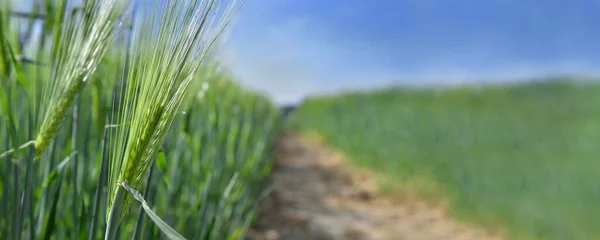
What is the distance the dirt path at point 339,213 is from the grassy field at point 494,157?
16 centimetres

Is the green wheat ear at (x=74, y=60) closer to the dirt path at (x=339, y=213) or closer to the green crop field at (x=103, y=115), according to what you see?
the green crop field at (x=103, y=115)

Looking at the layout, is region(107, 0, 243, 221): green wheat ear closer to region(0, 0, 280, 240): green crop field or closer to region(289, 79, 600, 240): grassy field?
region(0, 0, 280, 240): green crop field

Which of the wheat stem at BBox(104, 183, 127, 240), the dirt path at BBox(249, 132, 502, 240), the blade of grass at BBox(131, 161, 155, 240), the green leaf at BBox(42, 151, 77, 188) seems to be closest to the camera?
the wheat stem at BBox(104, 183, 127, 240)

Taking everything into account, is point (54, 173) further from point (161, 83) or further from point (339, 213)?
point (339, 213)

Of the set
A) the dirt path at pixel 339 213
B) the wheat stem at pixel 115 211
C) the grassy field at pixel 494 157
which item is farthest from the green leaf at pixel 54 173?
the grassy field at pixel 494 157

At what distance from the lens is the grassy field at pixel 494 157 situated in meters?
3.75

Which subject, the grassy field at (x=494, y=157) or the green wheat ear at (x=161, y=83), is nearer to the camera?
the green wheat ear at (x=161, y=83)

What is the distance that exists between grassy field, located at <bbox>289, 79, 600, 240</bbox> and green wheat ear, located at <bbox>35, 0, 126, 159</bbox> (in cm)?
294

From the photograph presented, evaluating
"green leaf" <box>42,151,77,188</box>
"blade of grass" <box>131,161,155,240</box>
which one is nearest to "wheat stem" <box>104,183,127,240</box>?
"blade of grass" <box>131,161,155,240</box>

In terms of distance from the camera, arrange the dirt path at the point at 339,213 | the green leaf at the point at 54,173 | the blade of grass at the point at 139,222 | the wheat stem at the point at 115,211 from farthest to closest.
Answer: the dirt path at the point at 339,213, the green leaf at the point at 54,173, the blade of grass at the point at 139,222, the wheat stem at the point at 115,211

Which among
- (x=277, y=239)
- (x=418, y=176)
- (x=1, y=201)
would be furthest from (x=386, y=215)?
(x=1, y=201)

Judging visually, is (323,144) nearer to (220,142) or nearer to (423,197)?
(423,197)

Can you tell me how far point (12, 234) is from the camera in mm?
677

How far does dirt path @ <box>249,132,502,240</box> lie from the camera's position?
2.87 meters
